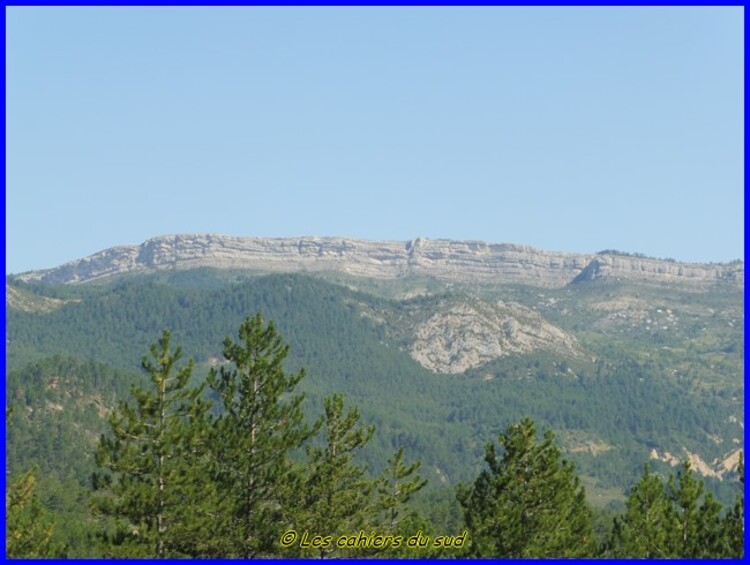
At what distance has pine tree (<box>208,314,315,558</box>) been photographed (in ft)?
211

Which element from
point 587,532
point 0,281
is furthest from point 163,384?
point 0,281

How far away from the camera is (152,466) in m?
60.4

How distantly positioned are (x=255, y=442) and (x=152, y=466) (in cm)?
666

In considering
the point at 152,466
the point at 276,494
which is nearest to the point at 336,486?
the point at 276,494

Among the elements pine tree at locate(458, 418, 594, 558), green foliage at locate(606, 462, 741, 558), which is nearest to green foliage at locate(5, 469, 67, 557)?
pine tree at locate(458, 418, 594, 558)

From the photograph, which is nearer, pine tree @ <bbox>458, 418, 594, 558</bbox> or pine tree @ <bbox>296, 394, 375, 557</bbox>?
pine tree @ <bbox>296, 394, 375, 557</bbox>

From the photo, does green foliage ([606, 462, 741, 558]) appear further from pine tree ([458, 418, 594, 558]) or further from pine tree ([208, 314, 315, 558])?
pine tree ([208, 314, 315, 558])

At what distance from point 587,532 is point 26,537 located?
88.2 ft

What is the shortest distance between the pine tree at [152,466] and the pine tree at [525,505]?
14.3 metres

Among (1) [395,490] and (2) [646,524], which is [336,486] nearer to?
(1) [395,490]

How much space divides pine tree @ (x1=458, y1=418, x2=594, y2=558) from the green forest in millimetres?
74

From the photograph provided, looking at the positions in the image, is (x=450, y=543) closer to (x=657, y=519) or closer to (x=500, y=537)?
(x=500, y=537)

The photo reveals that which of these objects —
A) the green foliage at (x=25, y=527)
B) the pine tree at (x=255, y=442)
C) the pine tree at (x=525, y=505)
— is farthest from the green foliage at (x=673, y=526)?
the green foliage at (x=25, y=527)

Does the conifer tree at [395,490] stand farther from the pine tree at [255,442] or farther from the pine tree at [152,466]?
the pine tree at [152,466]
